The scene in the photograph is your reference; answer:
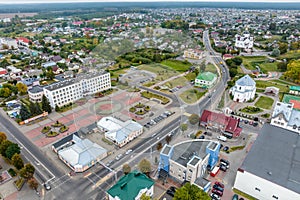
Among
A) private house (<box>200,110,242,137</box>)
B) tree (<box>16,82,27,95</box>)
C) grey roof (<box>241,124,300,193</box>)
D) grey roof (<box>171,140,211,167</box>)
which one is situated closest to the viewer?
grey roof (<box>241,124,300,193</box>)

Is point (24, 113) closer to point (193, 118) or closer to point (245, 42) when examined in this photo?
point (193, 118)

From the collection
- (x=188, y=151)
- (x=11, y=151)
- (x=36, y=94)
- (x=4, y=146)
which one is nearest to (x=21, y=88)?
(x=36, y=94)

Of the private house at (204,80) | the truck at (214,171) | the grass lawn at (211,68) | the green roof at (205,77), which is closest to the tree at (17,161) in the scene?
the truck at (214,171)

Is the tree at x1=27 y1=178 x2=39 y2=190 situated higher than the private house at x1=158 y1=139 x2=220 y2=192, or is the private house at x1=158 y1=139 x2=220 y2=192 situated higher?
the private house at x1=158 y1=139 x2=220 y2=192

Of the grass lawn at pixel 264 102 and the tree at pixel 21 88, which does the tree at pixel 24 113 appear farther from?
the grass lawn at pixel 264 102

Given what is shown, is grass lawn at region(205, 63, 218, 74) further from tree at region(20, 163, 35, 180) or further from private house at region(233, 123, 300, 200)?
tree at region(20, 163, 35, 180)

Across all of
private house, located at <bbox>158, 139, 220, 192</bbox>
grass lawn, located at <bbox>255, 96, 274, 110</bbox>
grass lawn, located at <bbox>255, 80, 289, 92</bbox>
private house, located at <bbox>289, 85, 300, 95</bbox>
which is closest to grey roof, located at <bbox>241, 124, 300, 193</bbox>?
private house, located at <bbox>158, 139, 220, 192</bbox>

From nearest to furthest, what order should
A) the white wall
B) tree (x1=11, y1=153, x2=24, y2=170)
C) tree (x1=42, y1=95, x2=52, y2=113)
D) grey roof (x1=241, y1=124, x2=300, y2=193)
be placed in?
the white wall → grey roof (x1=241, y1=124, x2=300, y2=193) → tree (x1=11, y1=153, x2=24, y2=170) → tree (x1=42, y1=95, x2=52, y2=113)
